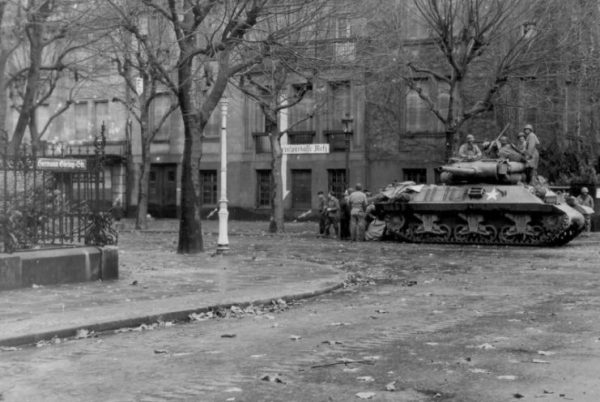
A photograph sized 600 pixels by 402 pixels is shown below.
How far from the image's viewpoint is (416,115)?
38.4 metres

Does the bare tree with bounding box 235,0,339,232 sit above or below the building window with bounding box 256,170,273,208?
above

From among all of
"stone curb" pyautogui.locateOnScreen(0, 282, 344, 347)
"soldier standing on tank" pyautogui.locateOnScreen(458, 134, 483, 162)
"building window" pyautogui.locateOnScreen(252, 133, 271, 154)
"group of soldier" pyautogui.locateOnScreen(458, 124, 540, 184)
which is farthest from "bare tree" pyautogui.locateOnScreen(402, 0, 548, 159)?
"stone curb" pyautogui.locateOnScreen(0, 282, 344, 347)

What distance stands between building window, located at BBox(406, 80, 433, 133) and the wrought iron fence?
2581cm

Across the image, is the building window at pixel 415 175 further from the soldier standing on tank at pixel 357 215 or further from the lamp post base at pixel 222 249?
the lamp post base at pixel 222 249

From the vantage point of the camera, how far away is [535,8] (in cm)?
2702

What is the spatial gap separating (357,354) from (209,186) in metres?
36.6

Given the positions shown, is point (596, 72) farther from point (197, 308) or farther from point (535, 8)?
point (197, 308)

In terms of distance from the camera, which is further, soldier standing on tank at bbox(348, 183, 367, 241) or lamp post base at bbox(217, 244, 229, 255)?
soldier standing on tank at bbox(348, 183, 367, 241)

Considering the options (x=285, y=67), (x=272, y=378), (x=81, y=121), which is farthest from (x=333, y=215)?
(x=81, y=121)

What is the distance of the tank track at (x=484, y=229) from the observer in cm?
2486

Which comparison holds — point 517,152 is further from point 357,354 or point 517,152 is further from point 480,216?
point 357,354

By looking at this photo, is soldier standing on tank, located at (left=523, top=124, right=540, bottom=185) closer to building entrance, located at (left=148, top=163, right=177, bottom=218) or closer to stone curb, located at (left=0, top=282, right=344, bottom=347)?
stone curb, located at (left=0, top=282, right=344, bottom=347)

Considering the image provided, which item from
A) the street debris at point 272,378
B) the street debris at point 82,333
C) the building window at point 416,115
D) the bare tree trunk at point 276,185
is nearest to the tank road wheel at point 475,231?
the bare tree trunk at point 276,185

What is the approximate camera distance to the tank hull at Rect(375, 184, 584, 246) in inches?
974
